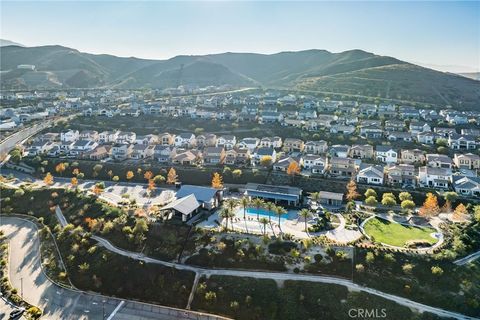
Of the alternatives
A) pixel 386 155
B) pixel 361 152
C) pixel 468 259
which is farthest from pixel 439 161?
pixel 468 259

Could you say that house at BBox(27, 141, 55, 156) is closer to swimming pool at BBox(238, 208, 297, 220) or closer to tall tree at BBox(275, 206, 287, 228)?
swimming pool at BBox(238, 208, 297, 220)

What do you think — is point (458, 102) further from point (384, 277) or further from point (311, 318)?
point (311, 318)

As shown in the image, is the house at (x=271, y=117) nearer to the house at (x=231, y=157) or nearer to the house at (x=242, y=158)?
the house at (x=242, y=158)

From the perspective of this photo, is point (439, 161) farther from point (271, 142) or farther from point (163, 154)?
point (163, 154)

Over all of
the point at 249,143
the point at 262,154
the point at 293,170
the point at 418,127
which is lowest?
the point at 293,170

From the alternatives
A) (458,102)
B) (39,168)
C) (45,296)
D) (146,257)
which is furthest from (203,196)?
(458,102)

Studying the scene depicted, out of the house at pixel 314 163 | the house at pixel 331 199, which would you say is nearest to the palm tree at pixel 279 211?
the house at pixel 331 199
